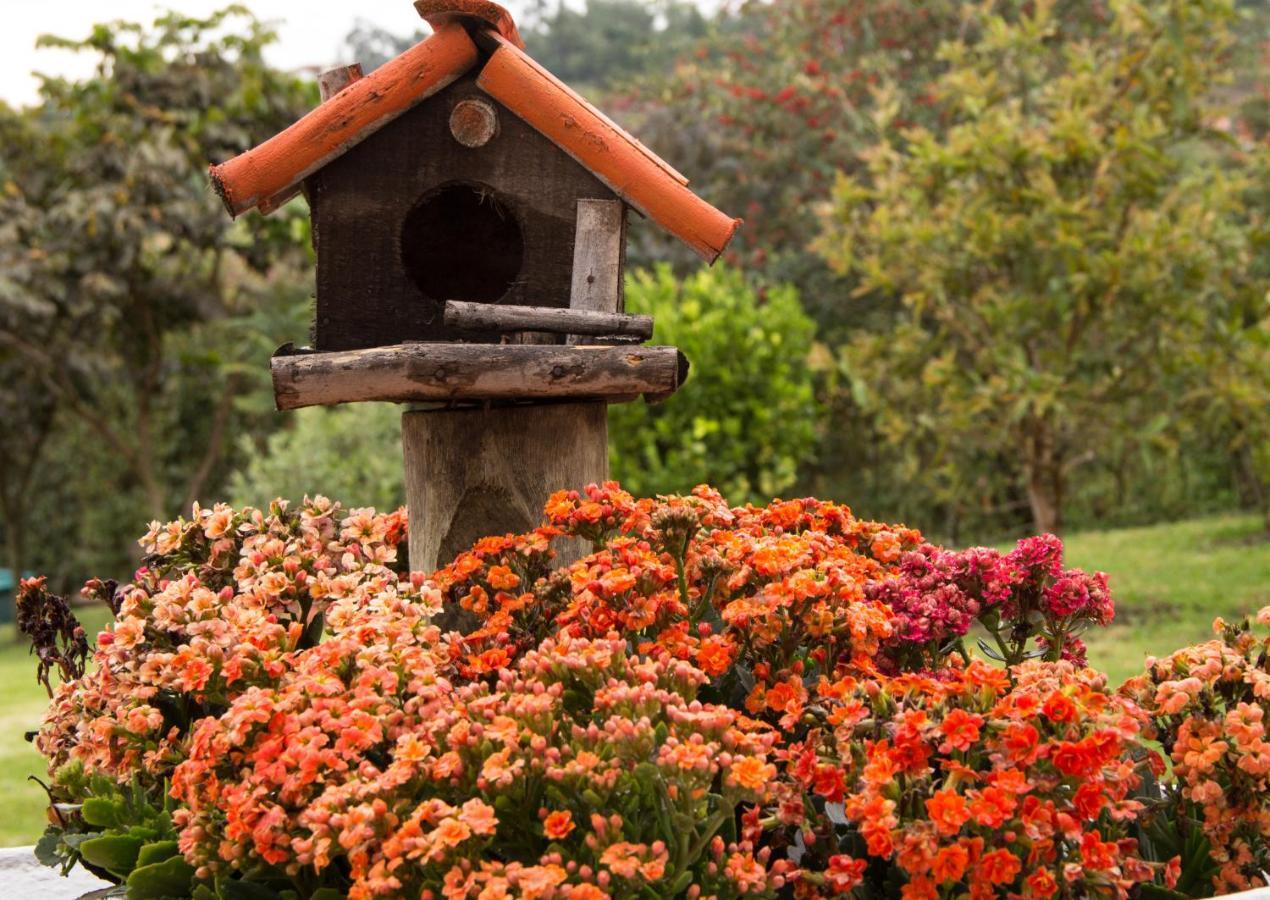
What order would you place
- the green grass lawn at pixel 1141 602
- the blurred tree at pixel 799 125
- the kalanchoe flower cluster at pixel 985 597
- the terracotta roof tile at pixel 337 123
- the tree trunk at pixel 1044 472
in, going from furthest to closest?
the blurred tree at pixel 799 125 → the tree trunk at pixel 1044 472 → the green grass lawn at pixel 1141 602 → the terracotta roof tile at pixel 337 123 → the kalanchoe flower cluster at pixel 985 597

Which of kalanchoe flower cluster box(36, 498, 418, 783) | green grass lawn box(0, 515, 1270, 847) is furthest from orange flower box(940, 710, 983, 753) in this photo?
Result: green grass lawn box(0, 515, 1270, 847)

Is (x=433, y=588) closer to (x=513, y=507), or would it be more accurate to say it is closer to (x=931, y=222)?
(x=513, y=507)

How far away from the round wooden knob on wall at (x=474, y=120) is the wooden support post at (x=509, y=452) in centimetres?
28

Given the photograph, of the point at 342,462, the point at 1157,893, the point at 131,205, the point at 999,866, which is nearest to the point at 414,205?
the point at 999,866

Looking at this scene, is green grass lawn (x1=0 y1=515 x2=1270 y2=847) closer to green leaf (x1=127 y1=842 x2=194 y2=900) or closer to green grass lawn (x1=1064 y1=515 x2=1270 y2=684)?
green grass lawn (x1=1064 y1=515 x2=1270 y2=684)

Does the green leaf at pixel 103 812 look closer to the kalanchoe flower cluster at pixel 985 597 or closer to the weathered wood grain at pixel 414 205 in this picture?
the weathered wood grain at pixel 414 205

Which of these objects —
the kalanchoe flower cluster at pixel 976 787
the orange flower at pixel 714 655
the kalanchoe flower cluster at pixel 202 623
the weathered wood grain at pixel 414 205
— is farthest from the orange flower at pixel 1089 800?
the weathered wood grain at pixel 414 205

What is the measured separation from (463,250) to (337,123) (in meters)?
0.56

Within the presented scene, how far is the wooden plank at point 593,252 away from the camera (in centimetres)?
319

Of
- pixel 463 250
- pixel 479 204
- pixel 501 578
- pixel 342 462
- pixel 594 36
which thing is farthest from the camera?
pixel 594 36

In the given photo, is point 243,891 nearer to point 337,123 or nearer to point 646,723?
point 646,723

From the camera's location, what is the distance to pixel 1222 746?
2.29 m

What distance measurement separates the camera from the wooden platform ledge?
2879 mm

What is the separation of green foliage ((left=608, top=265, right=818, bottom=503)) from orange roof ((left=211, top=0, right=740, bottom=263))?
5088 mm
